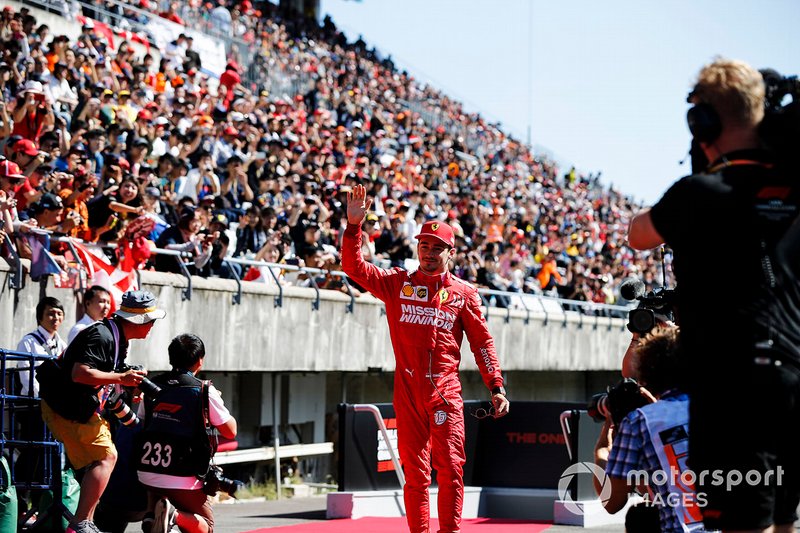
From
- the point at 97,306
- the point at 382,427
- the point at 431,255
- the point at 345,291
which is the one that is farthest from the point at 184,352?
the point at 345,291

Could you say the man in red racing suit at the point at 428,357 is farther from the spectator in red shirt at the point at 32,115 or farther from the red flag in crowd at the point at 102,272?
the spectator in red shirt at the point at 32,115

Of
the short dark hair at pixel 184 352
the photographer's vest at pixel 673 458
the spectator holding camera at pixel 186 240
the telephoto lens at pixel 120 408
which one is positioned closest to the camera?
the photographer's vest at pixel 673 458

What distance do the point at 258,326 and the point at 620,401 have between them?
10.6 m

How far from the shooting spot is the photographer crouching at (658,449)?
4688mm

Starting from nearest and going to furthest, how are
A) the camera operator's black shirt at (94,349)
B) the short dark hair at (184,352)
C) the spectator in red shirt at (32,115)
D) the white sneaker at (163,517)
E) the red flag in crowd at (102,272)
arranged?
the white sneaker at (163,517) → the short dark hair at (184,352) → the camera operator's black shirt at (94,349) → the red flag in crowd at (102,272) → the spectator in red shirt at (32,115)

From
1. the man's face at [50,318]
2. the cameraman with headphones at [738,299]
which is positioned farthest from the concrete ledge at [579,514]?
the cameraman with headphones at [738,299]

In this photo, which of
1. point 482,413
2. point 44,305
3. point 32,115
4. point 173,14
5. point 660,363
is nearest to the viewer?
point 660,363

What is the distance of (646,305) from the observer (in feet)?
21.7

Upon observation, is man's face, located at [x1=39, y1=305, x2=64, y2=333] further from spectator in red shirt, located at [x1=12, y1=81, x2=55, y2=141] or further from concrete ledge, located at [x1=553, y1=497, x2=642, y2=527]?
concrete ledge, located at [x1=553, y1=497, x2=642, y2=527]

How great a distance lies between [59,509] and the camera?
8.32 m

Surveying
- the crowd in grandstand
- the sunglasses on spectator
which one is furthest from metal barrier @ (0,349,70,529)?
the sunglasses on spectator

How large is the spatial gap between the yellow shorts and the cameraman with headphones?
4.93m

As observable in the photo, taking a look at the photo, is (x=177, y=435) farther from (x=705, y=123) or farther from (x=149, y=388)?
(x=705, y=123)

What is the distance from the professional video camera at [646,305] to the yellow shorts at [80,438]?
3.53 meters
